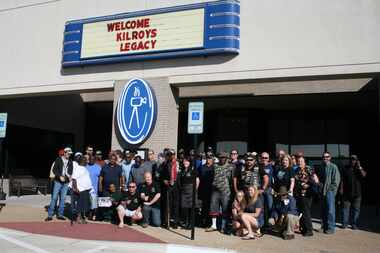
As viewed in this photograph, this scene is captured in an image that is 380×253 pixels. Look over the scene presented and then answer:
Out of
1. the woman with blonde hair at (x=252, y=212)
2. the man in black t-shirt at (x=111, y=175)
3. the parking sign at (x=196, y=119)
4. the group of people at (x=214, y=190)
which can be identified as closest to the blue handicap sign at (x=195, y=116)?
the parking sign at (x=196, y=119)

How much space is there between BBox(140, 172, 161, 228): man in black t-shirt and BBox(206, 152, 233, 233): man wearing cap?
1.39 m

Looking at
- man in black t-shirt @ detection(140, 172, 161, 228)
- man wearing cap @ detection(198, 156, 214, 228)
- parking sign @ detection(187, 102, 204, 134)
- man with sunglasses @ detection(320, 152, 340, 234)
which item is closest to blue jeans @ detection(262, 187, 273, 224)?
man with sunglasses @ detection(320, 152, 340, 234)

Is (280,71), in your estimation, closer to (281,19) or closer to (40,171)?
(281,19)

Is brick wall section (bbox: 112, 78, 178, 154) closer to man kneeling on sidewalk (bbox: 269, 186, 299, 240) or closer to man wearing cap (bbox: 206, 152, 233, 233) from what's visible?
man wearing cap (bbox: 206, 152, 233, 233)

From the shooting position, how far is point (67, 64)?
47.8 feet

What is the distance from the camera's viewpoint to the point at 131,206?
10.9m

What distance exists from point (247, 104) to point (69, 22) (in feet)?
24.8

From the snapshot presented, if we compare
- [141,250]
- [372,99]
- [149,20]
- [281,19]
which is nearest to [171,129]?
[149,20]

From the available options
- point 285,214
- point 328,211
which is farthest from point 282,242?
point 328,211

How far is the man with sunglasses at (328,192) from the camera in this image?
10211 millimetres

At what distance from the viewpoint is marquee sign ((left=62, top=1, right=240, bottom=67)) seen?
12461mm

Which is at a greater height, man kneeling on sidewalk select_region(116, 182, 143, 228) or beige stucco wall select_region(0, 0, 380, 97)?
beige stucco wall select_region(0, 0, 380, 97)

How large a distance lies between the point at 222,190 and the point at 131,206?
230cm

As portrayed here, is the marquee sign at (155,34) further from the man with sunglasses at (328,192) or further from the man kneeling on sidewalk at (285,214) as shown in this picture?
the man kneeling on sidewalk at (285,214)
